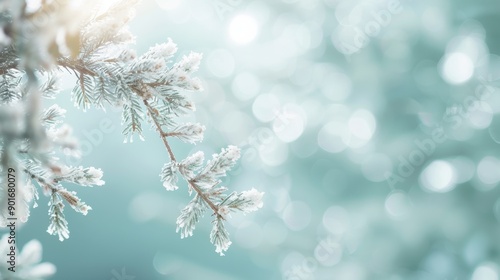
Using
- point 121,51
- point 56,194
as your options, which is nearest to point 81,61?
point 121,51

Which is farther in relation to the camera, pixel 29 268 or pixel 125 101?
pixel 125 101

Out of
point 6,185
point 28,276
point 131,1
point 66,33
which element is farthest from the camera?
point 131,1

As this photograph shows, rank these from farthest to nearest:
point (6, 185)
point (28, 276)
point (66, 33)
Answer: point (6, 185) → point (28, 276) → point (66, 33)

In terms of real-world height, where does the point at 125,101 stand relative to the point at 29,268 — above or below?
above

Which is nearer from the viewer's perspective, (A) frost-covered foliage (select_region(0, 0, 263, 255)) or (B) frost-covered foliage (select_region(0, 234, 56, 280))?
(B) frost-covered foliage (select_region(0, 234, 56, 280))

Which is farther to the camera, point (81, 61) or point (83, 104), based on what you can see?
point (83, 104)

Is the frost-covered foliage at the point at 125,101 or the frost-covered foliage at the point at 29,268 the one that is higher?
the frost-covered foliage at the point at 125,101

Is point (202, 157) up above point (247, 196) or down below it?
above

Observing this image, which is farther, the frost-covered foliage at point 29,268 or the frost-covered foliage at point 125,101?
the frost-covered foliage at point 125,101

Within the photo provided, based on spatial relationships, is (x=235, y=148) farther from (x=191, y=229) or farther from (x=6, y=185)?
(x=6, y=185)

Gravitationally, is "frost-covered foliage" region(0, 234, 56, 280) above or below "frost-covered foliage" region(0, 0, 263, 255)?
below

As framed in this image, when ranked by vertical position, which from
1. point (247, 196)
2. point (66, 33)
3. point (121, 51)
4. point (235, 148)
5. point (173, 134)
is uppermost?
point (121, 51)
